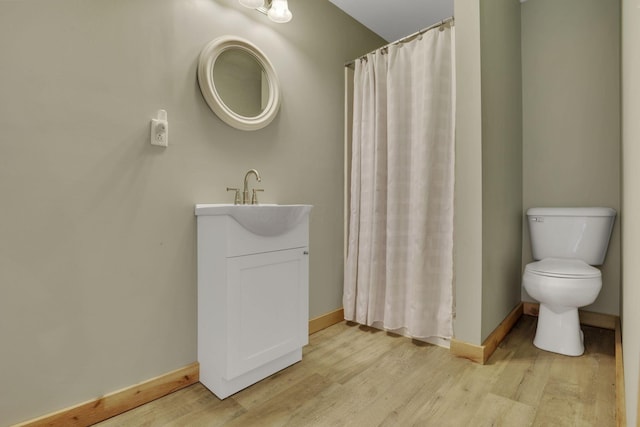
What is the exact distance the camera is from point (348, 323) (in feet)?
7.64

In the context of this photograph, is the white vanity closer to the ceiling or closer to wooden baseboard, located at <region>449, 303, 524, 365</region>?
wooden baseboard, located at <region>449, 303, 524, 365</region>

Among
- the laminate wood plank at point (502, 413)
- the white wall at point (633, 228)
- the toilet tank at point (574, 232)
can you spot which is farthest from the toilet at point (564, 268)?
the laminate wood plank at point (502, 413)

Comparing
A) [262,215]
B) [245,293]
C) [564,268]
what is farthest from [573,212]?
[245,293]

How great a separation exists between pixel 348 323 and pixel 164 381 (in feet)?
4.11

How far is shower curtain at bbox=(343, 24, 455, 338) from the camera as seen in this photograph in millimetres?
1903

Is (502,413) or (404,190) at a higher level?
(404,190)

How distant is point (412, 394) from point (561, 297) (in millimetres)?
996

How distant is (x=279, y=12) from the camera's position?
1.80 meters

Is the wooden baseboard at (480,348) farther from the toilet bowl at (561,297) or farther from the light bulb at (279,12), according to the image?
the light bulb at (279,12)

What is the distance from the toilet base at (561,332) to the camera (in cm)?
180

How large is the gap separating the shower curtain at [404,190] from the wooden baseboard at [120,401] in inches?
46.2

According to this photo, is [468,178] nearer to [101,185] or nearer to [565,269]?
[565,269]

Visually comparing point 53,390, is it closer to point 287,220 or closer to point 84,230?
point 84,230

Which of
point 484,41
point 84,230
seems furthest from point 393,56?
point 84,230
